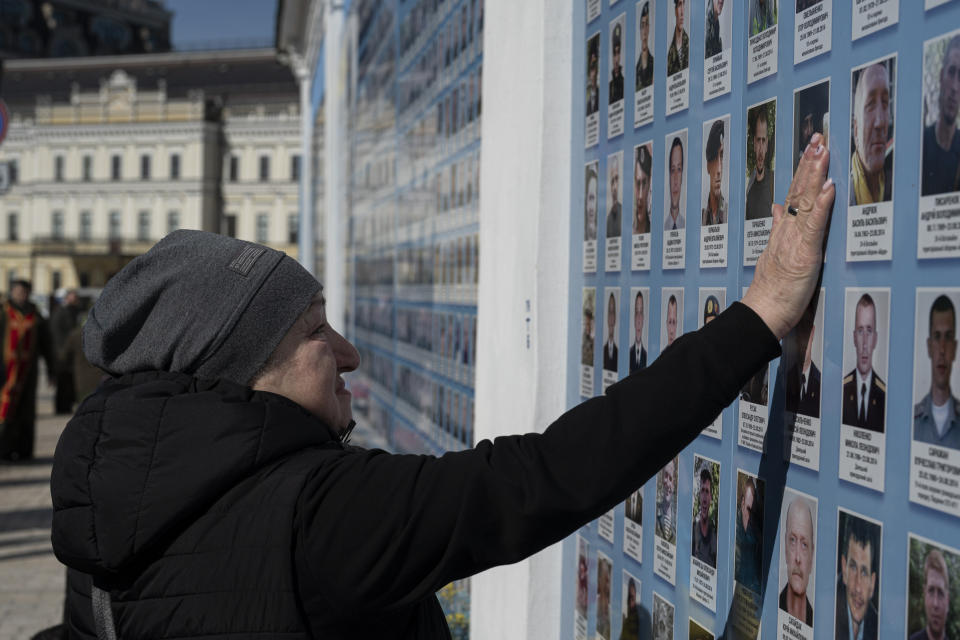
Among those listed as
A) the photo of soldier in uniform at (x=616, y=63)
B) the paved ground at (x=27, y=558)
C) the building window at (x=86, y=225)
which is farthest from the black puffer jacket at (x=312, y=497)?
the building window at (x=86, y=225)

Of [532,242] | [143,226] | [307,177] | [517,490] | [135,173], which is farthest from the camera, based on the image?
[143,226]

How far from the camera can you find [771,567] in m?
1.43

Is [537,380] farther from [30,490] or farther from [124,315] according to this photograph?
[30,490]

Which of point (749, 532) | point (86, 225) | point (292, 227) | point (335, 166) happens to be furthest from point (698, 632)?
point (86, 225)

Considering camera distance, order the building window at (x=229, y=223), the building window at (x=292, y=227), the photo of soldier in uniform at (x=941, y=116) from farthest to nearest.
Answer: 1. the building window at (x=229, y=223)
2. the building window at (x=292, y=227)
3. the photo of soldier in uniform at (x=941, y=116)

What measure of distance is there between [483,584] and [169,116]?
234 feet

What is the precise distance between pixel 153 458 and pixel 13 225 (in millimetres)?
77757

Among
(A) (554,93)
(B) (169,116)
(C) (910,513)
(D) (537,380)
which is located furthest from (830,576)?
(B) (169,116)

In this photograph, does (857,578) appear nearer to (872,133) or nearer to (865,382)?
(865,382)

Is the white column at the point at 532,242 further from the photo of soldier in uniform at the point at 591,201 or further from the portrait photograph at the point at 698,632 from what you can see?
the portrait photograph at the point at 698,632

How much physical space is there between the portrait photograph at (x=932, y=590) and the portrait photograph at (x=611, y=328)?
34.8 inches

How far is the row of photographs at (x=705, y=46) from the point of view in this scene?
1.29 m

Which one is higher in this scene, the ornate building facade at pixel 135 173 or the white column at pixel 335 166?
the ornate building facade at pixel 135 173

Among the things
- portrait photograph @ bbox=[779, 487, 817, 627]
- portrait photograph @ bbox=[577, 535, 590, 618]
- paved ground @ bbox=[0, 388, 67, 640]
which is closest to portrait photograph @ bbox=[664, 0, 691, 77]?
portrait photograph @ bbox=[779, 487, 817, 627]
